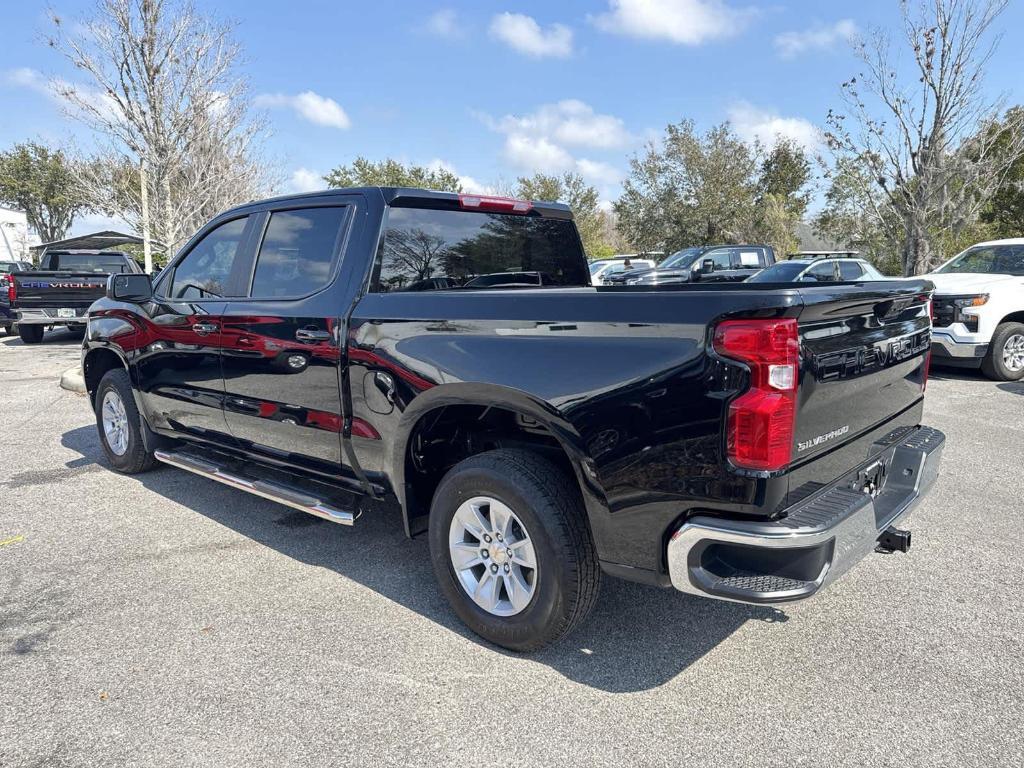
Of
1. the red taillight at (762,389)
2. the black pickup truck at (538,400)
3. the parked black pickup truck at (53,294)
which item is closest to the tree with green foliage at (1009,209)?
the black pickup truck at (538,400)

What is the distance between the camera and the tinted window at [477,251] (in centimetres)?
343

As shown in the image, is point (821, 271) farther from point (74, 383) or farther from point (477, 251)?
point (74, 383)

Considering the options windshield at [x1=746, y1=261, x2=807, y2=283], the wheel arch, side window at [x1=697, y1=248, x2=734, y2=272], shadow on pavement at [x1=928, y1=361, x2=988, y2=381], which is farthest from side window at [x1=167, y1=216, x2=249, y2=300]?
side window at [x1=697, y1=248, x2=734, y2=272]

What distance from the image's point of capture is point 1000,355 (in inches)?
348

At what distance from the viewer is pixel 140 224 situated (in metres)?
11.5

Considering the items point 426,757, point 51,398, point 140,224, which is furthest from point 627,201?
point 426,757

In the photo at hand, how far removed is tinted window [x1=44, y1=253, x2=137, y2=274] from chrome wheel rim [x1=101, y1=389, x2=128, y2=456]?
10.7 meters

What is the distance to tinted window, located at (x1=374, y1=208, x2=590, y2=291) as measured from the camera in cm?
343

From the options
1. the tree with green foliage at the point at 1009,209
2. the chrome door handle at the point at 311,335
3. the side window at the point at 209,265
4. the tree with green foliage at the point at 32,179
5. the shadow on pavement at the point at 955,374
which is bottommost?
the shadow on pavement at the point at 955,374

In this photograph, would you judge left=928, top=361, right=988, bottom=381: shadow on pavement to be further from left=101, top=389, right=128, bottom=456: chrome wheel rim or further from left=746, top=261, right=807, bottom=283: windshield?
left=101, top=389, right=128, bottom=456: chrome wheel rim

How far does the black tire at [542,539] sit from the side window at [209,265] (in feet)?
7.18

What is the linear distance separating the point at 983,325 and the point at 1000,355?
1.91ft

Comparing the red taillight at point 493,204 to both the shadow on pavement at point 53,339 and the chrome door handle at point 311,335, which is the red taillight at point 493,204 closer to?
the chrome door handle at point 311,335

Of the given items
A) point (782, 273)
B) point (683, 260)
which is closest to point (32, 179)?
point (683, 260)
